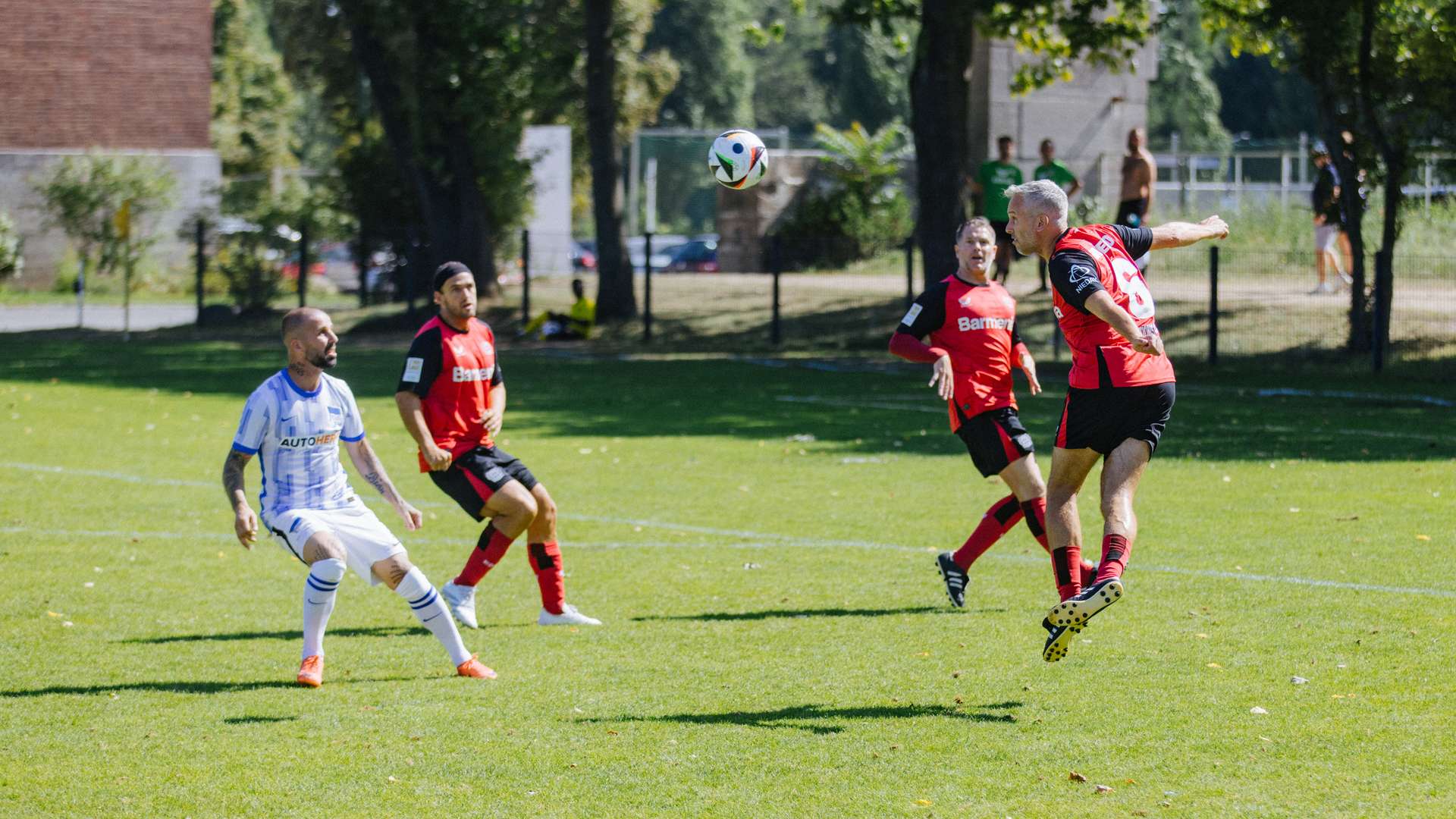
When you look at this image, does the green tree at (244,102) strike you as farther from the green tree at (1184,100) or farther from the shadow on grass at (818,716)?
the shadow on grass at (818,716)

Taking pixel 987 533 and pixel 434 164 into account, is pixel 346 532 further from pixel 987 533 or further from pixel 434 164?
pixel 434 164

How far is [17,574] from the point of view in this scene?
1016cm

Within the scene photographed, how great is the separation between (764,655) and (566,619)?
4.23 ft

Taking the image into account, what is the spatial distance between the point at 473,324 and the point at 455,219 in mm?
24176

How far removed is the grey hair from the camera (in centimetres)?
732

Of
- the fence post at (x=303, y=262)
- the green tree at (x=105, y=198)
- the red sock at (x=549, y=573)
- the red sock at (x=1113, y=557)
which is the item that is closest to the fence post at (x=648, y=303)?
the fence post at (x=303, y=262)

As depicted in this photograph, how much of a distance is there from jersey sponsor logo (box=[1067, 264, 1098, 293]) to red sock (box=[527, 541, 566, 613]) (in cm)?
320

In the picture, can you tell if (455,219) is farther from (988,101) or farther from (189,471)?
(189,471)

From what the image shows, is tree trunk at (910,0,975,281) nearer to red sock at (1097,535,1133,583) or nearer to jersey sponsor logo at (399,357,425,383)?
jersey sponsor logo at (399,357,425,383)

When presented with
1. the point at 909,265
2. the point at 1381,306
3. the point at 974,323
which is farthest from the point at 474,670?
the point at 909,265

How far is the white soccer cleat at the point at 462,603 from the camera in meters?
8.85

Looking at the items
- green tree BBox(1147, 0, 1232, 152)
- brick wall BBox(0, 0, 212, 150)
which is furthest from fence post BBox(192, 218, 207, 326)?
green tree BBox(1147, 0, 1232, 152)

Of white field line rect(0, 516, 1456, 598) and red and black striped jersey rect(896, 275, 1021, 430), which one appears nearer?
red and black striped jersey rect(896, 275, 1021, 430)

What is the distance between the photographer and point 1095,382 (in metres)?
7.34
